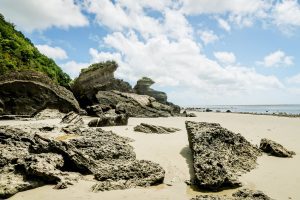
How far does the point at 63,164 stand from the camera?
700 centimetres

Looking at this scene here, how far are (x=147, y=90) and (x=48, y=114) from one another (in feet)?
75.7

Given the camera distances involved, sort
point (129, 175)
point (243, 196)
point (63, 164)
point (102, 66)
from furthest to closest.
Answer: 1. point (102, 66)
2. point (63, 164)
3. point (129, 175)
4. point (243, 196)

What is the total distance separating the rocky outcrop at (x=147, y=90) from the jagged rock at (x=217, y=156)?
31.6 metres

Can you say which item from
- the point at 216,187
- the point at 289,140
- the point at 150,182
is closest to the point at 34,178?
the point at 150,182

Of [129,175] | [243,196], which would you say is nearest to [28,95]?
[129,175]

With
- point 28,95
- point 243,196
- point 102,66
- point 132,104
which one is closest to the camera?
→ point 243,196

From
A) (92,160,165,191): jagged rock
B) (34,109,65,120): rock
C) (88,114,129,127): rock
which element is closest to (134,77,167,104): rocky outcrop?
(34,109,65,120): rock

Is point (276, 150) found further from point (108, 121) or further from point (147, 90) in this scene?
point (147, 90)

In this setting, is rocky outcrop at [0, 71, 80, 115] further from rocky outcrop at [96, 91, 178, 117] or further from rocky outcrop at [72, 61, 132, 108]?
rocky outcrop at [72, 61, 132, 108]

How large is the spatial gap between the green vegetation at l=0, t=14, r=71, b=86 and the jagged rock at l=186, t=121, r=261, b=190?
27043 millimetres

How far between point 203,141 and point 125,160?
1.89 m

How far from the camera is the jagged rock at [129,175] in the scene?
632 centimetres

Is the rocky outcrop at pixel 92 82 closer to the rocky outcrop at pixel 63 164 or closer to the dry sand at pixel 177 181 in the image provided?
the dry sand at pixel 177 181

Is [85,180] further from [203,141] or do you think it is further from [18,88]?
[18,88]
